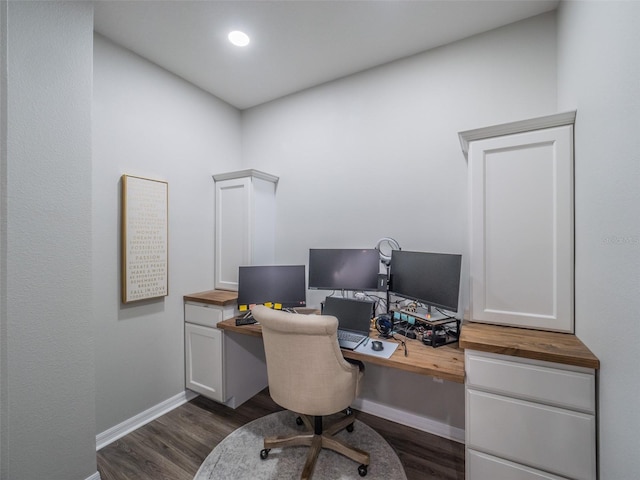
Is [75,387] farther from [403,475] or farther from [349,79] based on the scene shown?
[349,79]

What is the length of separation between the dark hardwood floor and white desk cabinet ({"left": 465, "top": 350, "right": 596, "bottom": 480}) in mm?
464

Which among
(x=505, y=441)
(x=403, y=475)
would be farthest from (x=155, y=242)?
(x=505, y=441)

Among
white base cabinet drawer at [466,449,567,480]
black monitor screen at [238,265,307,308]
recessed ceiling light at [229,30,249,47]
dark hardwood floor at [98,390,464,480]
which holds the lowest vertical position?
dark hardwood floor at [98,390,464,480]

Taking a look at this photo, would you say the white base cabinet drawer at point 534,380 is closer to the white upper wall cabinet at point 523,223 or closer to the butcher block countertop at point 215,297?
the white upper wall cabinet at point 523,223

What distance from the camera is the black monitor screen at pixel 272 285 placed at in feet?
7.48

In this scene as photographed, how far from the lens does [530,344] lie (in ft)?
4.30

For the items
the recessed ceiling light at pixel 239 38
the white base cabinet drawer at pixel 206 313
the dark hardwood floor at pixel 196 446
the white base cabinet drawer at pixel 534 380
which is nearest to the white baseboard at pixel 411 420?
the dark hardwood floor at pixel 196 446

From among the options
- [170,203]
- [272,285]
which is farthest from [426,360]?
[170,203]

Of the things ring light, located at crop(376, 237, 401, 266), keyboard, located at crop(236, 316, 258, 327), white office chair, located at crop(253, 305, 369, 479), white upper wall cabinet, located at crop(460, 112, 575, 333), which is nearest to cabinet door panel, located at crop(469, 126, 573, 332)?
white upper wall cabinet, located at crop(460, 112, 575, 333)

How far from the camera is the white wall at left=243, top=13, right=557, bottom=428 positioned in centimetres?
186

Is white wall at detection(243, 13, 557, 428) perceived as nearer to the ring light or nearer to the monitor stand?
the ring light

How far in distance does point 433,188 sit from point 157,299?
233cm

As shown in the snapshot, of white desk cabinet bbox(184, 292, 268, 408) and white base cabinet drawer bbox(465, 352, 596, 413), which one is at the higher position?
white base cabinet drawer bbox(465, 352, 596, 413)

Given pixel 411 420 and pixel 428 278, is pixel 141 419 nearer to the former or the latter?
pixel 411 420
